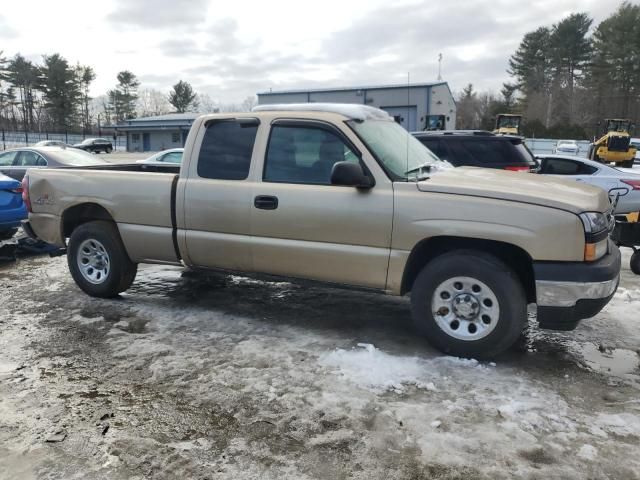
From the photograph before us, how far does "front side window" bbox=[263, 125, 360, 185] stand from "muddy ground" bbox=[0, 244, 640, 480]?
1401mm

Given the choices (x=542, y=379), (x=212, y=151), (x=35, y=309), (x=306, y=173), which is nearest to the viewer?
(x=542, y=379)

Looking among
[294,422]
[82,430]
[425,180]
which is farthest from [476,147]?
[82,430]

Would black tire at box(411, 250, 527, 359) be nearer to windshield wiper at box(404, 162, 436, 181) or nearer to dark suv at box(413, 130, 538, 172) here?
windshield wiper at box(404, 162, 436, 181)

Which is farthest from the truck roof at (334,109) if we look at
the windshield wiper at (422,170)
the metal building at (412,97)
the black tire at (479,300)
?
the metal building at (412,97)

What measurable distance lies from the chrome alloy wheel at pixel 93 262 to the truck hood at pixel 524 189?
354 centimetres

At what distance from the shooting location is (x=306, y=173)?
439 cm

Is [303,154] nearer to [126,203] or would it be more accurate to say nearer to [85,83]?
[126,203]

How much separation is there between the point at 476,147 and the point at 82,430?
7.60 meters

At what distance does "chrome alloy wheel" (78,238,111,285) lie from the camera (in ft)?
17.9

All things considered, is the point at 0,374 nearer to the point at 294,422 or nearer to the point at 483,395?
the point at 294,422

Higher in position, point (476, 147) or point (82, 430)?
point (476, 147)

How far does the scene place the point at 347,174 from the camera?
3914 mm

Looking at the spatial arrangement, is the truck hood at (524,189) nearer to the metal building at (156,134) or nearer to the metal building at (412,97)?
the metal building at (412,97)

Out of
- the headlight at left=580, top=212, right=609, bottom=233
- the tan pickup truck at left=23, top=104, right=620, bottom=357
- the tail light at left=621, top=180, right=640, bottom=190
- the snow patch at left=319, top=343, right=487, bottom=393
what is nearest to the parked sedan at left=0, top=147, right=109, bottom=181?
the tan pickup truck at left=23, top=104, right=620, bottom=357
